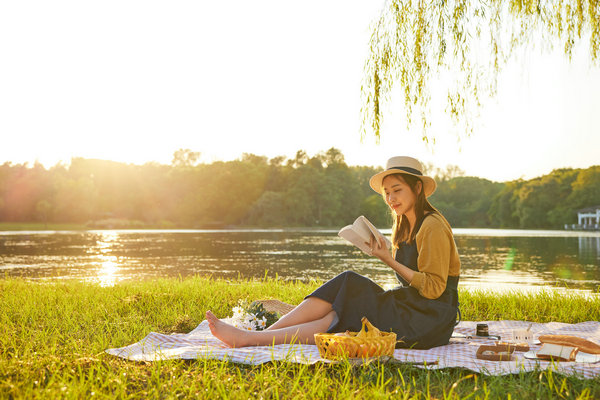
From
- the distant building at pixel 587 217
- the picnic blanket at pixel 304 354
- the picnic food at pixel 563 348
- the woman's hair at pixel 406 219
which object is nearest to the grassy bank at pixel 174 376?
the picnic blanket at pixel 304 354

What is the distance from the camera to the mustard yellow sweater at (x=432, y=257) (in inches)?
139

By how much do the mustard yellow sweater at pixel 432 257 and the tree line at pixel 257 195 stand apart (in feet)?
201

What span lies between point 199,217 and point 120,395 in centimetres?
7066

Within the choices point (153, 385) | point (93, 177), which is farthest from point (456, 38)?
point (93, 177)

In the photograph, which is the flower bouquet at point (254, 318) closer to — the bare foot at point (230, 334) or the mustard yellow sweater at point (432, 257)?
the bare foot at point (230, 334)

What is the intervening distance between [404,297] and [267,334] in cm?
94

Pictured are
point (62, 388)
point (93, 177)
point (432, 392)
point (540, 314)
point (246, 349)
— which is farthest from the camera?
point (93, 177)

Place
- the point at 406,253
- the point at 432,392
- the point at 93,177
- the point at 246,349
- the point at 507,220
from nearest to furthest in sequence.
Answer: the point at 432,392 < the point at 246,349 < the point at 406,253 < the point at 507,220 < the point at 93,177

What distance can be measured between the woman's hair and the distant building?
2502 inches

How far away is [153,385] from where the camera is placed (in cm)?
288

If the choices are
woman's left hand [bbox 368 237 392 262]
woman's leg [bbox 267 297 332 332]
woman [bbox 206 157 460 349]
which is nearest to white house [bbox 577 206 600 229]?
woman [bbox 206 157 460 349]

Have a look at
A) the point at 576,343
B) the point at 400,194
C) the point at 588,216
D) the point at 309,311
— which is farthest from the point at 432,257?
the point at 588,216

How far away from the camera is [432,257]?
3.53 meters

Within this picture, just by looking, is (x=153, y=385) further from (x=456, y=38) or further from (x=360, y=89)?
(x=456, y=38)
